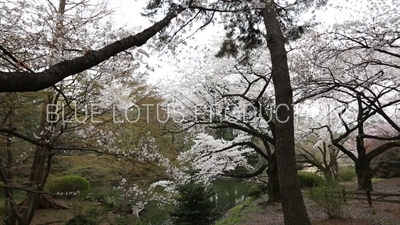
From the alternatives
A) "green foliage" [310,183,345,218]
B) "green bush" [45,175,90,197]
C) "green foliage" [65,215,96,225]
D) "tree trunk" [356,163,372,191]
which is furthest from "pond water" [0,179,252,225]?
"green foliage" [310,183,345,218]

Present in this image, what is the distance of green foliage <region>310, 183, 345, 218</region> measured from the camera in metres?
5.90

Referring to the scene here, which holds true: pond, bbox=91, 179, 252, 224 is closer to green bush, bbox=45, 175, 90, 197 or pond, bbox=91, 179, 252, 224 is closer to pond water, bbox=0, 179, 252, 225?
pond water, bbox=0, 179, 252, 225

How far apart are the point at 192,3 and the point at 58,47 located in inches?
63.9

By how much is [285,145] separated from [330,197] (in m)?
2.33

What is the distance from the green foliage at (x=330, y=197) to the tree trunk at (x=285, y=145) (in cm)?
180

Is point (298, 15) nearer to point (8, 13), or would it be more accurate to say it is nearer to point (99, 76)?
point (99, 76)

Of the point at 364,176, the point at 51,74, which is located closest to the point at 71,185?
the point at 364,176

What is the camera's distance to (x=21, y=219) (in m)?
5.48

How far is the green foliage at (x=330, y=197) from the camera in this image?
5.90m

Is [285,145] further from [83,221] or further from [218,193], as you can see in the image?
[218,193]

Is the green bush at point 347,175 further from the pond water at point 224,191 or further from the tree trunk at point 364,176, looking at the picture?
the tree trunk at point 364,176

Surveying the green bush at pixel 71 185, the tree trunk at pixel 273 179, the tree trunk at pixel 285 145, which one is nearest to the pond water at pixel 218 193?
the green bush at pixel 71 185

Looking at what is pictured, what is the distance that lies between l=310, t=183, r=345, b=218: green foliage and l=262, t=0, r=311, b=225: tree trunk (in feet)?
5.90

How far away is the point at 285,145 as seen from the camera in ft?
14.6
